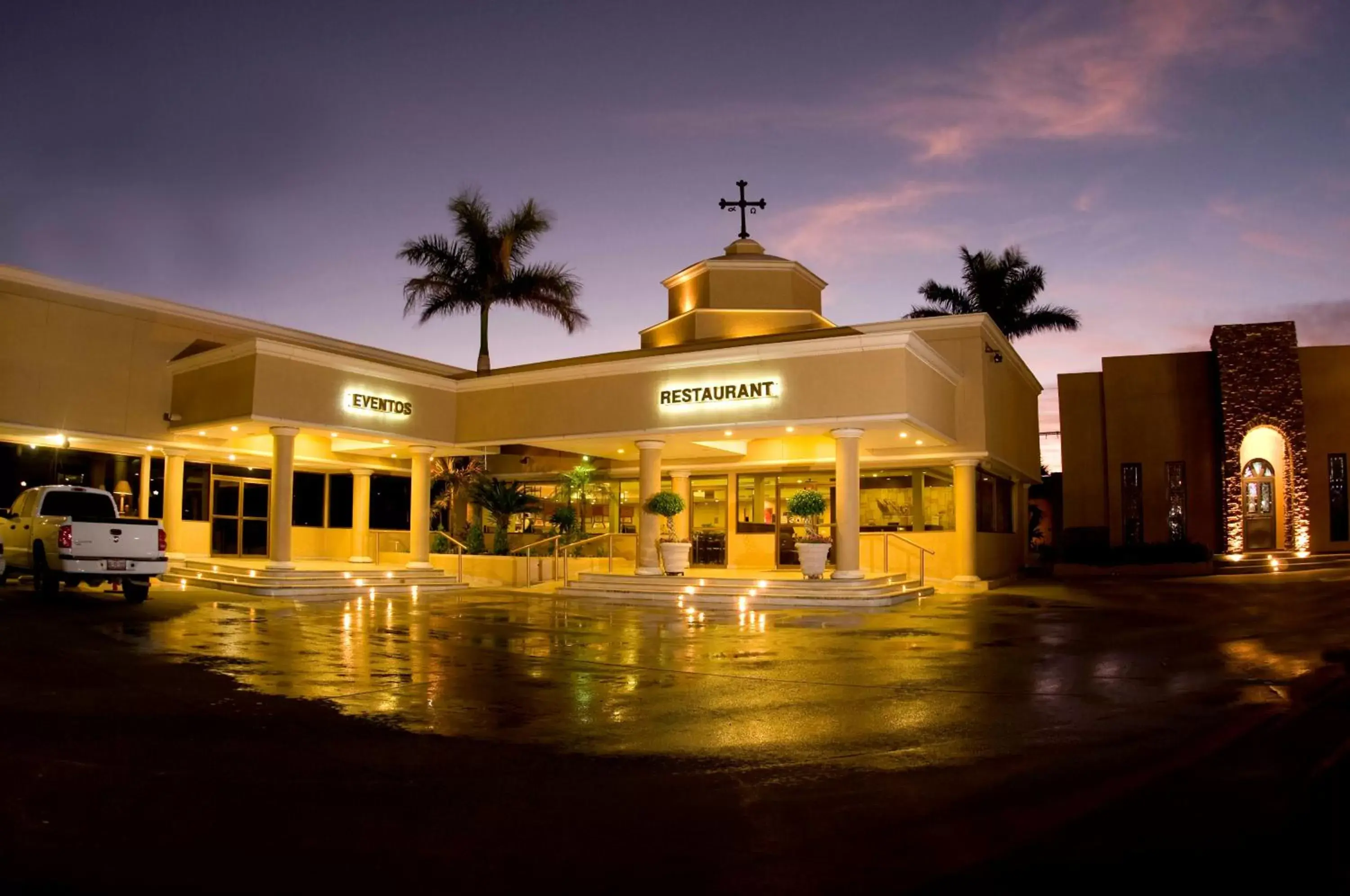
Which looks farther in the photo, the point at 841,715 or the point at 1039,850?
the point at 841,715

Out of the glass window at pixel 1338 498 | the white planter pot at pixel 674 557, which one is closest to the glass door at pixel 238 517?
the white planter pot at pixel 674 557

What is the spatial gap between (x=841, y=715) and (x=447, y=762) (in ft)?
10.5

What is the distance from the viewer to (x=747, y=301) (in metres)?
28.5

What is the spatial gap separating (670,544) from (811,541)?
3288 millimetres

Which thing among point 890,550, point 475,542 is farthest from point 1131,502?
point 475,542

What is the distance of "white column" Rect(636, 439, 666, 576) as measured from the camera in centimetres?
2320

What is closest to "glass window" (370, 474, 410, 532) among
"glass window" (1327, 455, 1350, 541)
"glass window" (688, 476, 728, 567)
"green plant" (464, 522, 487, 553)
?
"green plant" (464, 522, 487, 553)

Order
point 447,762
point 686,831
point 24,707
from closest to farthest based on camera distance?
point 686,831 < point 447,762 < point 24,707

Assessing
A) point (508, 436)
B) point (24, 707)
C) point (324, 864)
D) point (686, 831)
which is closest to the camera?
point (324, 864)

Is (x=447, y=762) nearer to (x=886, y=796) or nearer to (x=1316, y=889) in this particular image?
(x=886, y=796)

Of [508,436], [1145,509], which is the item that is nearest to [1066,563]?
[1145,509]

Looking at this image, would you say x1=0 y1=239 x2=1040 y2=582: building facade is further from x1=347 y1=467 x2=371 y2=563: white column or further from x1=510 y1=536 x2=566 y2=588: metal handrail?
x1=510 y1=536 x2=566 y2=588: metal handrail

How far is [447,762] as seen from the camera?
256 inches

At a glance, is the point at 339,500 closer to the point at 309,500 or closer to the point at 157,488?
the point at 309,500
